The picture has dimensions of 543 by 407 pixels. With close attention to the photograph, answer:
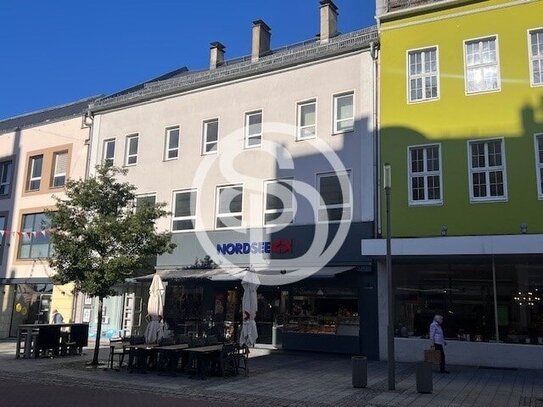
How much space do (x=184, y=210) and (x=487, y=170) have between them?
476 inches

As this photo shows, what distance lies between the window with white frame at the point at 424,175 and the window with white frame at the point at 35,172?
19.4 metres

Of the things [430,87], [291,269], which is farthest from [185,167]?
[430,87]

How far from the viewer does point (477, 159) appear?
16719 mm

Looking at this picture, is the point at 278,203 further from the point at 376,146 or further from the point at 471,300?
the point at 471,300

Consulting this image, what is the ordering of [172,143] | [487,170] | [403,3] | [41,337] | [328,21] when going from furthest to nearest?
[172,143] < [328,21] < [403,3] < [41,337] < [487,170]

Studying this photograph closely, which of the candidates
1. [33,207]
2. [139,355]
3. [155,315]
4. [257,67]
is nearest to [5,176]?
[33,207]

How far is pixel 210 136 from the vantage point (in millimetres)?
22547

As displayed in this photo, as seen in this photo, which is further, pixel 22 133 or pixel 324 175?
pixel 22 133

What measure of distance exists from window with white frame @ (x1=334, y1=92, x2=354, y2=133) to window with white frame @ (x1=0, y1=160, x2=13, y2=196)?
18.9 meters

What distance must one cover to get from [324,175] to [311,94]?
327cm

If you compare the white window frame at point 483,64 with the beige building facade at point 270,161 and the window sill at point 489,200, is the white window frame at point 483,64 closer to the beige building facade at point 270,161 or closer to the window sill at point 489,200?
the beige building facade at point 270,161

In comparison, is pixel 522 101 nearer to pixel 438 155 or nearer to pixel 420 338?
pixel 438 155

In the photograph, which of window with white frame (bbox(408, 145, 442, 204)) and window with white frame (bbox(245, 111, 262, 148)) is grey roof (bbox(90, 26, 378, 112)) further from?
window with white frame (bbox(408, 145, 442, 204))

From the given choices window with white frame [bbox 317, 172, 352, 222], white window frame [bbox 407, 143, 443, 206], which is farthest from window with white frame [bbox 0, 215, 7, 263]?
white window frame [bbox 407, 143, 443, 206]
